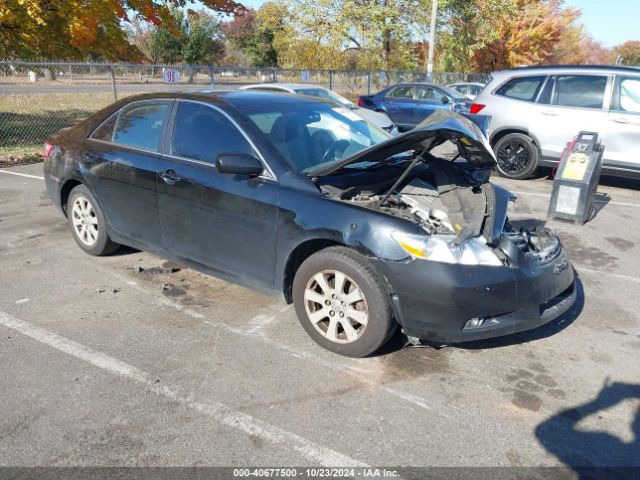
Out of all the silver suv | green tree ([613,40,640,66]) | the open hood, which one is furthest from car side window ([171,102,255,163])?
green tree ([613,40,640,66])

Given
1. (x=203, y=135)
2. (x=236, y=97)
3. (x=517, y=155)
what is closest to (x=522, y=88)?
(x=517, y=155)

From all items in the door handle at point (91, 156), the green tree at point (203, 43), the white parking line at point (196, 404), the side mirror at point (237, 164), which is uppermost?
the green tree at point (203, 43)

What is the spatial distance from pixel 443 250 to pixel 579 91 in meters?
6.75

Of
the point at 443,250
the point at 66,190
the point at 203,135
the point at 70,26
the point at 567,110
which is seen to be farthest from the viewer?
the point at 70,26

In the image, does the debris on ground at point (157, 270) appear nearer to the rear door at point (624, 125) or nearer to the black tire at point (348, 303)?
the black tire at point (348, 303)

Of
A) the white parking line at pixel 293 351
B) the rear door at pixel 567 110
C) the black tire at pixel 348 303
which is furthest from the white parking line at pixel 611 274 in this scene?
the rear door at pixel 567 110

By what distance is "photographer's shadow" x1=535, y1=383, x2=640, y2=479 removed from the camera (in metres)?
2.57

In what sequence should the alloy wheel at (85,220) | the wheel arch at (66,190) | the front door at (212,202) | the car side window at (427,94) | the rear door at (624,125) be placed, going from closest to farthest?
the front door at (212,202) → the alloy wheel at (85,220) → the wheel arch at (66,190) → the rear door at (624,125) → the car side window at (427,94)

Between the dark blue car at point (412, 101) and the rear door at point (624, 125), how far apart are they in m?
6.65

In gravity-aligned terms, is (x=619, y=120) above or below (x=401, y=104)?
below

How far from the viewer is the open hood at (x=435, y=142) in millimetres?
3318

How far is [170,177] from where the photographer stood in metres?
4.19

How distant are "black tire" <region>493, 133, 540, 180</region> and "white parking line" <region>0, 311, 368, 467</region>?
24.3ft

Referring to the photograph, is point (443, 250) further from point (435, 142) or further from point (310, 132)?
point (310, 132)
